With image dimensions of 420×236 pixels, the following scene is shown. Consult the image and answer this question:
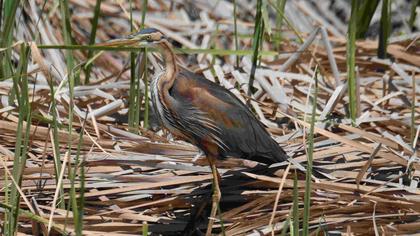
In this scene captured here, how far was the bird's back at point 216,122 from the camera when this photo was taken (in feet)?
12.9

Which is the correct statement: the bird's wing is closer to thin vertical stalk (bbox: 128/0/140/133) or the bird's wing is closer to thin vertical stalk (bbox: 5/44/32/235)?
thin vertical stalk (bbox: 128/0/140/133)

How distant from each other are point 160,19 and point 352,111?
2.03 m

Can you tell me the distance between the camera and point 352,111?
445 centimetres

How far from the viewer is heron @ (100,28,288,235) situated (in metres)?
3.94

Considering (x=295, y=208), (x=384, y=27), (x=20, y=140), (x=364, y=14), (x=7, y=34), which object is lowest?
(x=295, y=208)

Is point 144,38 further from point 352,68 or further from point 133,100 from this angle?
point 352,68

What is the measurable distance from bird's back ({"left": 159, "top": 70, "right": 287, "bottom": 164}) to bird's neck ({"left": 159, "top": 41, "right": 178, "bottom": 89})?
24 mm

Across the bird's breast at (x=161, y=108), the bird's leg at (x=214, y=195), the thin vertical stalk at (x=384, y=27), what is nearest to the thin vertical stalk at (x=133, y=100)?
the bird's breast at (x=161, y=108)

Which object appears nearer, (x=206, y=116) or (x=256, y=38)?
(x=206, y=116)

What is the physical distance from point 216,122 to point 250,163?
0.28 metres

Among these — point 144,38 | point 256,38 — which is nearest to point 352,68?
point 256,38

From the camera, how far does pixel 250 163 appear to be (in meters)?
4.18

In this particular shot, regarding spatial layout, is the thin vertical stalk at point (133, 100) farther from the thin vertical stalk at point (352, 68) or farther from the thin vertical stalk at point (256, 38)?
the thin vertical stalk at point (352, 68)

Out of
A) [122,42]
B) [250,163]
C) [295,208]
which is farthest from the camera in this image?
[250,163]
